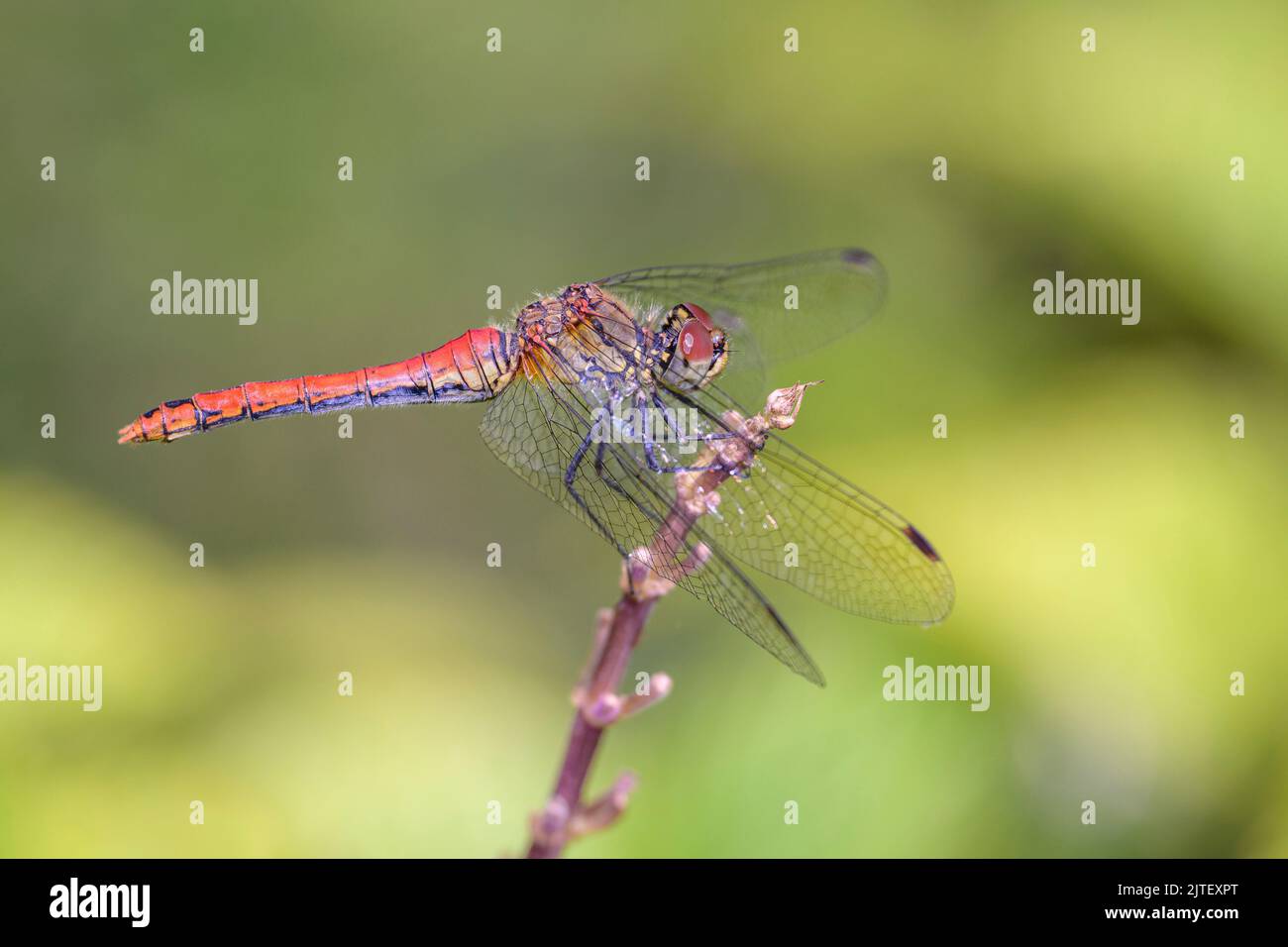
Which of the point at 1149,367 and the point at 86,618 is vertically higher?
the point at 1149,367

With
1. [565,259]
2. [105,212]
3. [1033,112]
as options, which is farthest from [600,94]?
[105,212]

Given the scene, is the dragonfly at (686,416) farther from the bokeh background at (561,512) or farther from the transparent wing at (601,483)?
the bokeh background at (561,512)

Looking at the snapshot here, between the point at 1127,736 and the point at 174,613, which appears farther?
the point at 174,613

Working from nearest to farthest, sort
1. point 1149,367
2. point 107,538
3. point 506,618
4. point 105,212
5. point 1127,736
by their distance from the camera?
1. point 1127,736
2. point 107,538
3. point 1149,367
4. point 506,618
5. point 105,212

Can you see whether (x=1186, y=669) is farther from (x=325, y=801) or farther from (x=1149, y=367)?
(x=325, y=801)

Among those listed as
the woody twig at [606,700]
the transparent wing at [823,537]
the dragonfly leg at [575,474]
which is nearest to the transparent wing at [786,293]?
the dragonfly leg at [575,474]

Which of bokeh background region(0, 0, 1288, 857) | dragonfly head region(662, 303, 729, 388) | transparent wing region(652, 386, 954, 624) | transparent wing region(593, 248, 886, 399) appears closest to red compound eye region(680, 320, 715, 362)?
dragonfly head region(662, 303, 729, 388)
